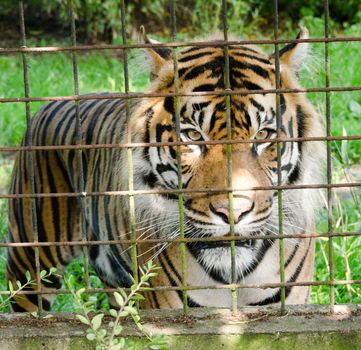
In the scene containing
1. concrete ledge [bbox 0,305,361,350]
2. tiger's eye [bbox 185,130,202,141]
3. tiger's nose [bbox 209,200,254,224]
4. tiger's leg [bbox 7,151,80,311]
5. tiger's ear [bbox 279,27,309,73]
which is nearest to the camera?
concrete ledge [bbox 0,305,361,350]

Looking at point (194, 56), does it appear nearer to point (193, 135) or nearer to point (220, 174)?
point (193, 135)

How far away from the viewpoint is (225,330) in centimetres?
263

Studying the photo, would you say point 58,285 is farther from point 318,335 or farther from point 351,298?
point 318,335

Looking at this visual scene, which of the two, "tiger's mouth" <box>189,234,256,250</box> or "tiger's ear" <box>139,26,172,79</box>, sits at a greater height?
"tiger's ear" <box>139,26,172,79</box>

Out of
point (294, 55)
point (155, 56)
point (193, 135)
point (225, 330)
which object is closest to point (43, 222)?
point (155, 56)

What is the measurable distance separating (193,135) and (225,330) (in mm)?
933

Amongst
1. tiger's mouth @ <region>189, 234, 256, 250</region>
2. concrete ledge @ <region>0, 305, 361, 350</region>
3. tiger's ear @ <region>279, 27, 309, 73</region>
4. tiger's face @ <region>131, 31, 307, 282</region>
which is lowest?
concrete ledge @ <region>0, 305, 361, 350</region>

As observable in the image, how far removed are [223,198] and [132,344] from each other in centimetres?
69

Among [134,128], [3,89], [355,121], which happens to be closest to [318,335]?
[134,128]

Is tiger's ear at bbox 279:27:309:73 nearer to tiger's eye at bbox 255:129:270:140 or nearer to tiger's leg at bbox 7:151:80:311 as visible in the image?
tiger's eye at bbox 255:129:270:140

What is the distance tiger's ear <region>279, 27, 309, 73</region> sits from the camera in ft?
11.2

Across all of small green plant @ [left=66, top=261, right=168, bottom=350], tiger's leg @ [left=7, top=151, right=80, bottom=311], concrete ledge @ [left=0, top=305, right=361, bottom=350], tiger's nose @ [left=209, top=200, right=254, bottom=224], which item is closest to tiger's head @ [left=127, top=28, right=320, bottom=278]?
tiger's nose @ [left=209, top=200, right=254, bottom=224]

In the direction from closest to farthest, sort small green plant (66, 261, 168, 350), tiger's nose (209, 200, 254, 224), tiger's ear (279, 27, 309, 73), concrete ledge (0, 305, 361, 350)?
small green plant (66, 261, 168, 350)
concrete ledge (0, 305, 361, 350)
tiger's nose (209, 200, 254, 224)
tiger's ear (279, 27, 309, 73)

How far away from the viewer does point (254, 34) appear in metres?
13.9
